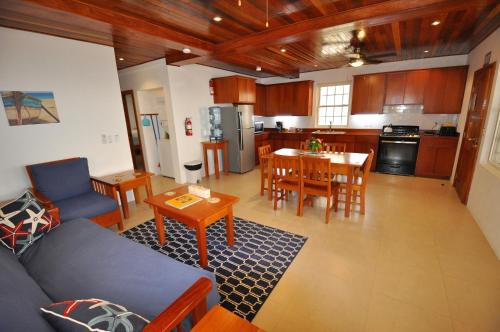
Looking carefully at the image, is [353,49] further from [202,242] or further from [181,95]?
[202,242]

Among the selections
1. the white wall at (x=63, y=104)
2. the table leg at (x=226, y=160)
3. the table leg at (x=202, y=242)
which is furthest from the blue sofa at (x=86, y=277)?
the table leg at (x=226, y=160)

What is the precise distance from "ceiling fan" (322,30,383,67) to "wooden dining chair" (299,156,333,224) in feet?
5.55

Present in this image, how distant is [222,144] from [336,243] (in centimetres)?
340

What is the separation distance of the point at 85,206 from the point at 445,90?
6.52 m

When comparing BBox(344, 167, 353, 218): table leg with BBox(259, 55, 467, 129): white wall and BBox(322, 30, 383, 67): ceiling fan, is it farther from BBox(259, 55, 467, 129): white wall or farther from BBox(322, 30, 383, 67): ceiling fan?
BBox(259, 55, 467, 129): white wall

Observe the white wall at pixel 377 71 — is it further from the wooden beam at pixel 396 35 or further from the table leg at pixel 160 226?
the table leg at pixel 160 226

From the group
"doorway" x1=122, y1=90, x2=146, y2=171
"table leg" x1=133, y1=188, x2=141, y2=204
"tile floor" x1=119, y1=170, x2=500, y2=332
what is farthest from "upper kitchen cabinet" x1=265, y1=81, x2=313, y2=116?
"table leg" x1=133, y1=188, x2=141, y2=204

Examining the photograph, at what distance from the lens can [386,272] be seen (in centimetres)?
213

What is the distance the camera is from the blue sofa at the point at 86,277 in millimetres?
1087

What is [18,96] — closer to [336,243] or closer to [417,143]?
[336,243]

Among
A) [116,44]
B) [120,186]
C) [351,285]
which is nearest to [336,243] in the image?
[351,285]

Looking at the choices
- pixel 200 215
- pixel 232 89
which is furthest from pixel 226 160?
pixel 200 215

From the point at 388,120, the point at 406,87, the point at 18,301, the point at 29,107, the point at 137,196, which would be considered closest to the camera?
the point at 18,301

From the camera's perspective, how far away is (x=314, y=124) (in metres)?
6.44
